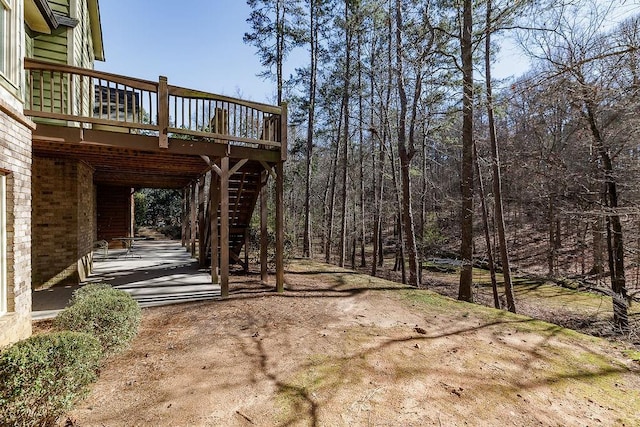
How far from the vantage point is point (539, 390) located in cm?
327

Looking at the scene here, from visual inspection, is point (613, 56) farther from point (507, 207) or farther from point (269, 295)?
point (507, 207)

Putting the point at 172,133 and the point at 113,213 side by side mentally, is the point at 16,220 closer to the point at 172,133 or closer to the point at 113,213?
the point at 172,133

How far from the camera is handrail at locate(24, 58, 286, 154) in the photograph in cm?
434

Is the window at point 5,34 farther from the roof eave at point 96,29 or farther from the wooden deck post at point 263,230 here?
the roof eave at point 96,29

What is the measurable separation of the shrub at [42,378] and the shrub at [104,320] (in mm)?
963

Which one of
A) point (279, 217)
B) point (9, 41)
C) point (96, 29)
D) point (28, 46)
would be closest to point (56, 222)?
point (28, 46)

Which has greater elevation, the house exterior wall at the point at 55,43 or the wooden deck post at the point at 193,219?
the house exterior wall at the point at 55,43

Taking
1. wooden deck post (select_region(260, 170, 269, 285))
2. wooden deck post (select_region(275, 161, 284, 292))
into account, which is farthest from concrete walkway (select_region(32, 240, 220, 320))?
wooden deck post (select_region(275, 161, 284, 292))

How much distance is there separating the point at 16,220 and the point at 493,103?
6.32 metres

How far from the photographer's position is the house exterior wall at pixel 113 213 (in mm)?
13078

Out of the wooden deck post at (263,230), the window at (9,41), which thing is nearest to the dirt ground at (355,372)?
the wooden deck post at (263,230)

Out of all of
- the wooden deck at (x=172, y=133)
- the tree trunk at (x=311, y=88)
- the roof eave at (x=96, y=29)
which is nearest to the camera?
the wooden deck at (x=172, y=133)

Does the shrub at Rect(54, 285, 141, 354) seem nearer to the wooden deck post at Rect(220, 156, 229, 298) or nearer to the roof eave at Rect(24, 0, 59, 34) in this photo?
the wooden deck post at Rect(220, 156, 229, 298)

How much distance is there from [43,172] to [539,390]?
8650 mm
